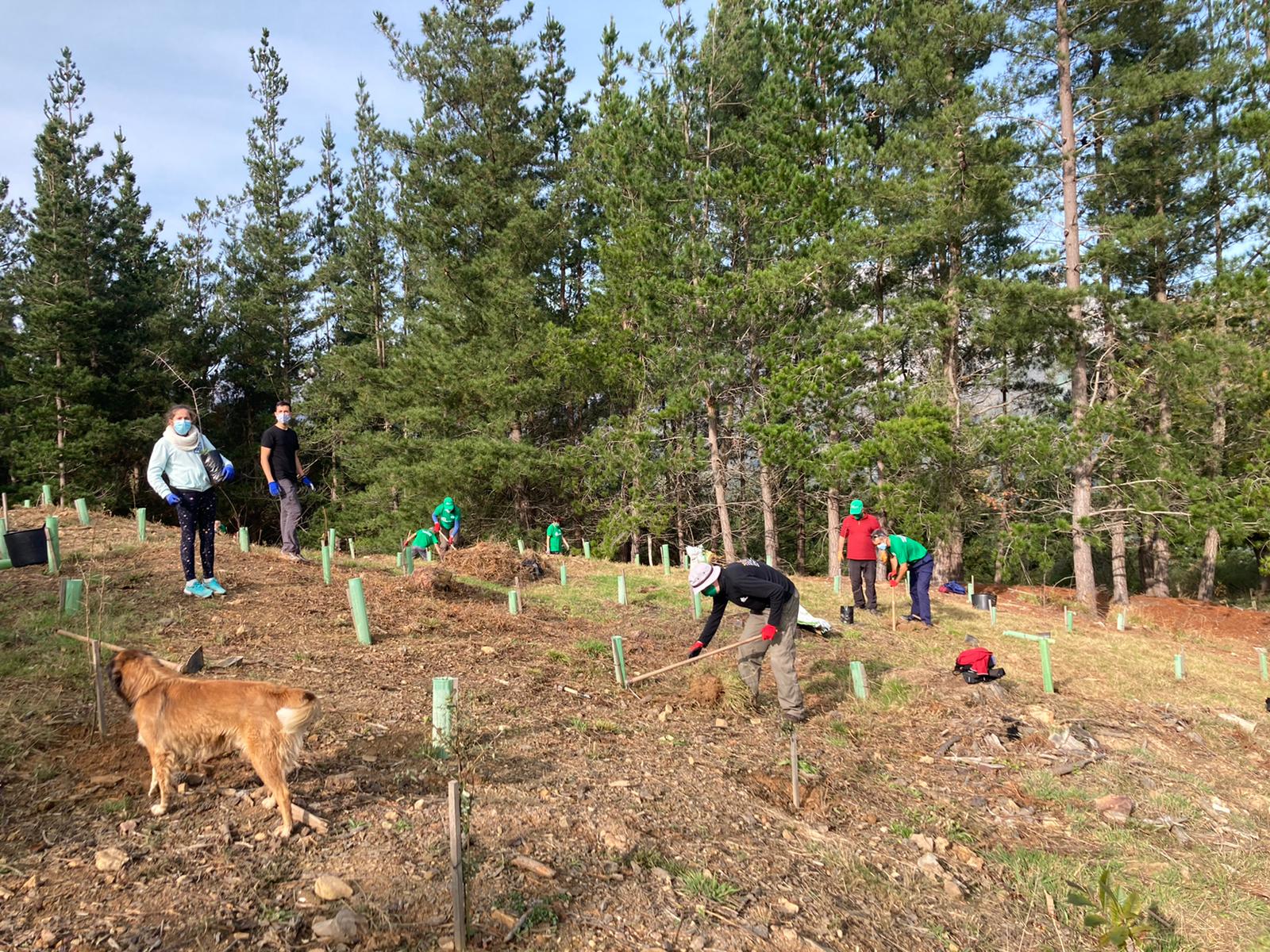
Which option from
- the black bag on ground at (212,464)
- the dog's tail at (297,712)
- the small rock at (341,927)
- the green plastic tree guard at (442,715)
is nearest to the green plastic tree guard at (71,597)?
the black bag on ground at (212,464)

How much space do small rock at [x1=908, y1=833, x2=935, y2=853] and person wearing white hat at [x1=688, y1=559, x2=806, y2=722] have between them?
6.54 feet

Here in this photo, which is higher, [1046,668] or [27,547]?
[27,547]

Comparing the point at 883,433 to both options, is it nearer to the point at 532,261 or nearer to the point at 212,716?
the point at 532,261

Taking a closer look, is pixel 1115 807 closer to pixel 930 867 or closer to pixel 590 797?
pixel 930 867

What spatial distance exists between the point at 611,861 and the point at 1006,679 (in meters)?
6.48

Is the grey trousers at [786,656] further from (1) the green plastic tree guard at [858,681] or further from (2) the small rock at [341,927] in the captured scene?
(2) the small rock at [341,927]

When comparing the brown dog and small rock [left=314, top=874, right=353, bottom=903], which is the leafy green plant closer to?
small rock [left=314, top=874, right=353, bottom=903]

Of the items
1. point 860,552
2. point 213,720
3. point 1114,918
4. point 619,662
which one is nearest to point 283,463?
point 619,662

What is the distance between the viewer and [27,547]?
25.4 ft

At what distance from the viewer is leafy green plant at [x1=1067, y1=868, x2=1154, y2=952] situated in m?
3.70

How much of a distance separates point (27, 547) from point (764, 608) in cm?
757

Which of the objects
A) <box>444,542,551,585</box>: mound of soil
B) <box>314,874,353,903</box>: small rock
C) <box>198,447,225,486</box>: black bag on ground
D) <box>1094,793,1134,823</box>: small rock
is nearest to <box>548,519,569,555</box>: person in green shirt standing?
<box>444,542,551,585</box>: mound of soil

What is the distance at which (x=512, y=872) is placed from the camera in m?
3.45

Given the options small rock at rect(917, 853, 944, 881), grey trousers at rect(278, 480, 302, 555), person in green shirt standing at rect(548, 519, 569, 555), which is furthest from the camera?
person in green shirt standing at rect(548, 519, 569, 555)
